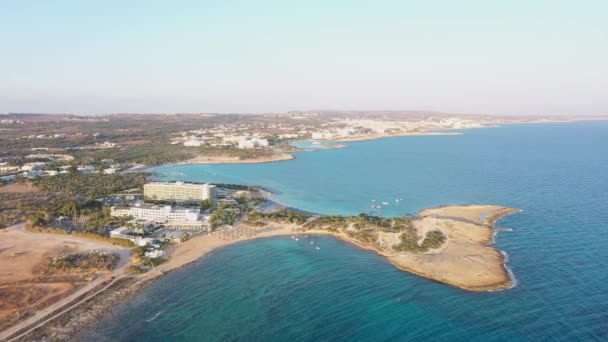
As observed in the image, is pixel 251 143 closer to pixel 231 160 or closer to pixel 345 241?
pixel 231 160

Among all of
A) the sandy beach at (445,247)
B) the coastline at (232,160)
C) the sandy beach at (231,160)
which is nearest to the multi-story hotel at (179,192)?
the sandy beach at (445,247)

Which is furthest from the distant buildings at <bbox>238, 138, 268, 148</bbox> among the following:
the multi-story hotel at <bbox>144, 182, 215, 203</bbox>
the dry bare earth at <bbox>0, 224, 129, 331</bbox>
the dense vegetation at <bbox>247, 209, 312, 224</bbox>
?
the dry bare earth at <bbox>0, 224, 129, 331</bbox>

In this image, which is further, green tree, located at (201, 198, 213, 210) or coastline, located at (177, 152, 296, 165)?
coastline, located at (177, 152, 296, 165)

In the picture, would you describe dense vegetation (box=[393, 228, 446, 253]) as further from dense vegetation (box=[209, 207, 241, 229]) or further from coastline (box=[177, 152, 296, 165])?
coastline (box=[177, 152, 296, 165])

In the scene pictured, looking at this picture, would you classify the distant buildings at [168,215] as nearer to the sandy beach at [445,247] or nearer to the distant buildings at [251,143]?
Result: the sandy beach at [445,247]

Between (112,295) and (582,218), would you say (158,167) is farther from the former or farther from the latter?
(582,218)

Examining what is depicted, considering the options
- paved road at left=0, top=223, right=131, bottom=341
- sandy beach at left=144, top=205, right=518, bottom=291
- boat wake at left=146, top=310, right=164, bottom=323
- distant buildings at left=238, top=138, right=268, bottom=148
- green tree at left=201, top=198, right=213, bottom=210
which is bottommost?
boat wake at left=146, top=310, right=164, bottom=323

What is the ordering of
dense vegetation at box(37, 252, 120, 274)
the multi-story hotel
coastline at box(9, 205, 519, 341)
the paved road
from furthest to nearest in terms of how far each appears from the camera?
the multi-story hotel → dense vegetation at box(37, 252, 120, 274) → coastline at box(9, 205, 519, 341) → the paved road

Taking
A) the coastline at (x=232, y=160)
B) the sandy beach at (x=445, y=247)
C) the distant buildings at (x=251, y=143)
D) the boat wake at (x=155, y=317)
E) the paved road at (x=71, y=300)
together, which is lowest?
the boat wake at (x=155, y=317)

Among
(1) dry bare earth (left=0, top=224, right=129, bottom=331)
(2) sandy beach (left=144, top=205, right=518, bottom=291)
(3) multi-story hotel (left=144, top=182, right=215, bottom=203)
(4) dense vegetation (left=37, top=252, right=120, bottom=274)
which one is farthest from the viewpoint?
(3) multi-story hotel (left=144, top=182, right=215, bottom=203)
